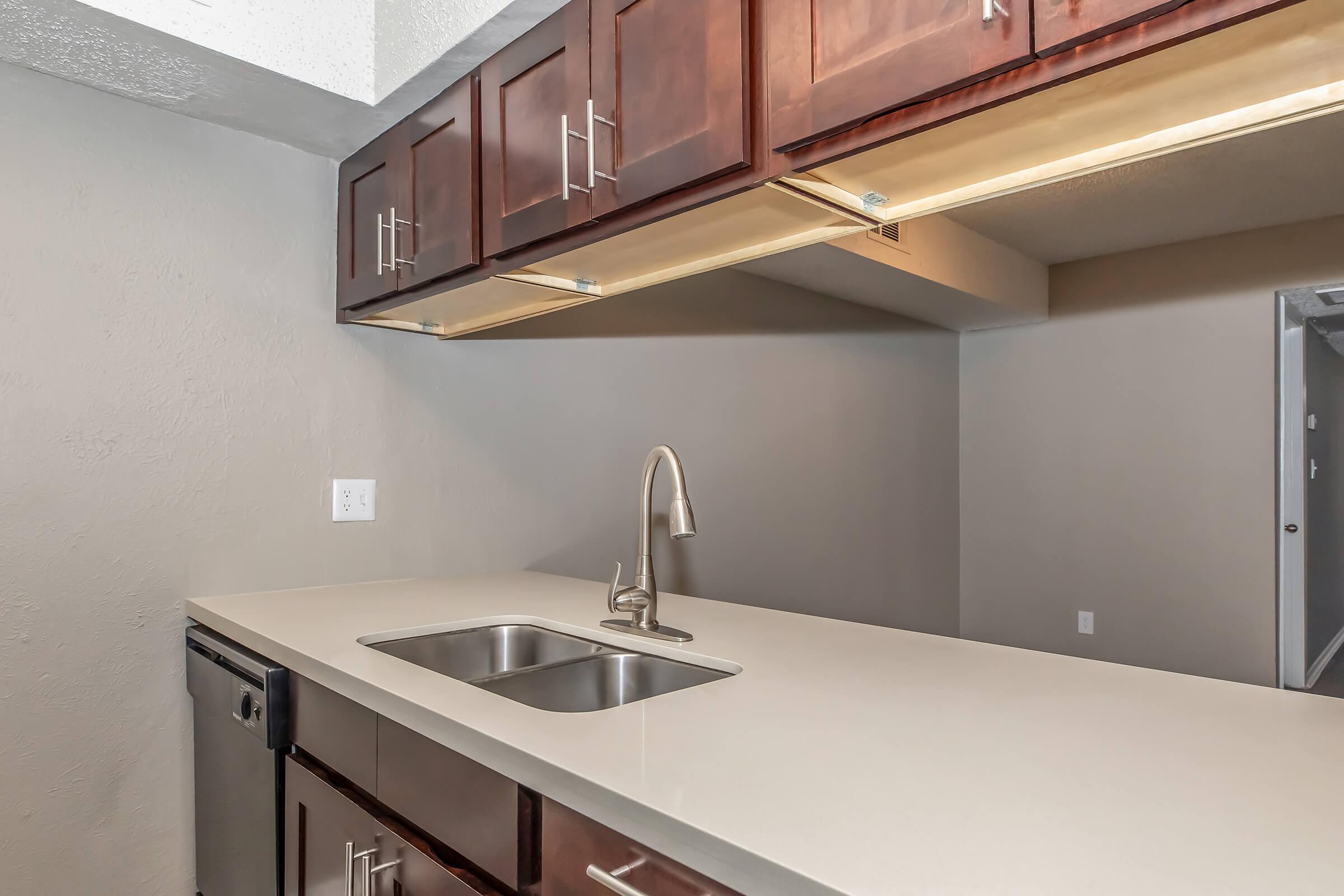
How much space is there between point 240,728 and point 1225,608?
3851 mm

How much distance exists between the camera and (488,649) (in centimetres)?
165

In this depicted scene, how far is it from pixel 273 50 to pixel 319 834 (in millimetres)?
1464

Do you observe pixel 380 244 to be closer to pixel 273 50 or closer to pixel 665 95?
pixel 273 50

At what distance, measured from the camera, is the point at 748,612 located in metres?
1.68

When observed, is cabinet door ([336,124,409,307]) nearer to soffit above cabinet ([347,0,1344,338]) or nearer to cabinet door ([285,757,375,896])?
soffit above cabinet ([347,0,1344,338])

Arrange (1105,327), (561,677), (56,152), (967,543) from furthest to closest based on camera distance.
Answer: (967,543)
(1105,327)
(56,152)
(561,677)

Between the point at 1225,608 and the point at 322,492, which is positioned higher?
the point at 322,492

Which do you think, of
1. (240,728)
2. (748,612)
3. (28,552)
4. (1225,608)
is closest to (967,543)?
(1225,608)

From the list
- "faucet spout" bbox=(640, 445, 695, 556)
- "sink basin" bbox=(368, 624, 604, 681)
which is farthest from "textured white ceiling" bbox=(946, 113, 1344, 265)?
"sink basin" bbox=(368, 624, 604, 681)

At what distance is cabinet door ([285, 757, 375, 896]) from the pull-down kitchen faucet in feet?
1.75

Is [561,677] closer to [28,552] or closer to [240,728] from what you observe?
[240,728]

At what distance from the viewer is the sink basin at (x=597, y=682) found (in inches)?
52.1

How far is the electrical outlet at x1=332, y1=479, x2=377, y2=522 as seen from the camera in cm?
203

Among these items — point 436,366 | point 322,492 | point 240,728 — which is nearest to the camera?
point 240,728
